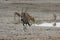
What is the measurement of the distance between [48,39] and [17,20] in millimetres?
301

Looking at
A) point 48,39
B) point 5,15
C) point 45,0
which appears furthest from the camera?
point 45,0

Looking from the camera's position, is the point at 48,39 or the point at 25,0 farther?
the point at 25,0

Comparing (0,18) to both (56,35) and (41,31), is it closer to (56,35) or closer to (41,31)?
(41,31)

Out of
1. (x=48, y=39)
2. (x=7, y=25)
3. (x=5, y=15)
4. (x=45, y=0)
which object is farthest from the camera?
(x=45, y=0)

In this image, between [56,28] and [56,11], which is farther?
[56,11]

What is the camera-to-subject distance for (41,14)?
1.46 meters

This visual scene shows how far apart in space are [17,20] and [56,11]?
33cm

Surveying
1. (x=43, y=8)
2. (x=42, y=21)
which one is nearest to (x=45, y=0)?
(x=43, y=8)

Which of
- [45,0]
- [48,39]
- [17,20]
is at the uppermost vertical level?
[45,0]

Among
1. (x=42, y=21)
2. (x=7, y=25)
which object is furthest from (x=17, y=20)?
(x=42, y=21)

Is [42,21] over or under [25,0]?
under

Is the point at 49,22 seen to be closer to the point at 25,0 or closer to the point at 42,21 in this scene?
the point at 42,21

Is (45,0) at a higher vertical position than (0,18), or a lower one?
higher

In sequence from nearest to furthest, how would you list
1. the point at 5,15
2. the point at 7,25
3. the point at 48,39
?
the point at 48,39 < the point at 7,25 < the point at 5,15
